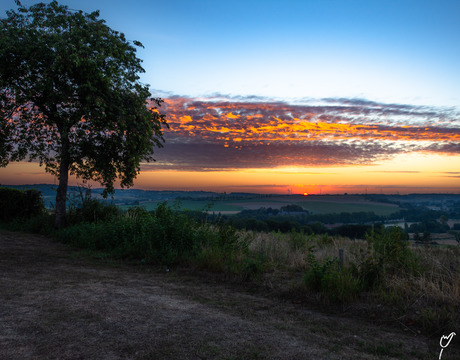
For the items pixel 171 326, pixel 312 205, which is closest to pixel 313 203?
pixel 312 205

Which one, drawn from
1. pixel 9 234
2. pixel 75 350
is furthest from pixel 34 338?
pixel 9 234

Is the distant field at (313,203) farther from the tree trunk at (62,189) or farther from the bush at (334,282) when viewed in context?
Answer: the bush at (334,282)

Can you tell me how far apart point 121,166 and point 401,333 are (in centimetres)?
1498

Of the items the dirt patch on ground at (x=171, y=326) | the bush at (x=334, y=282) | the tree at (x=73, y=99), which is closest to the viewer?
the dirt patch on ground at (x=171, y=326)

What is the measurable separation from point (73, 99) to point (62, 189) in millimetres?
4693

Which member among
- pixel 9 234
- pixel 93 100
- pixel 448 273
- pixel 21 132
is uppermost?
pixel 93 100

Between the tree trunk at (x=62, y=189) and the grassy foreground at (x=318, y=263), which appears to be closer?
the grassy foreground at (x=318, y=263)

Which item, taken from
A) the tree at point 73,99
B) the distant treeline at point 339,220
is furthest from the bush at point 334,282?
the tree at point 73,99

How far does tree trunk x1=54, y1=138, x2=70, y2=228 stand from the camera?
1623 centimetres

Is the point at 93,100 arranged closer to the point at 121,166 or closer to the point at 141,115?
the point at 141,115

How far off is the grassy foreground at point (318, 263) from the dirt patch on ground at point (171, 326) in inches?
20.1

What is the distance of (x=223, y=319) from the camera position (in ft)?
17.8

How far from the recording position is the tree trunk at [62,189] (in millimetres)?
16234

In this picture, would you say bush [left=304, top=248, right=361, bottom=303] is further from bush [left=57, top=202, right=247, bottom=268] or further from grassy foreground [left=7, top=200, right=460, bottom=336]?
bush [left=57, top=202, right=247, bottom=268]
